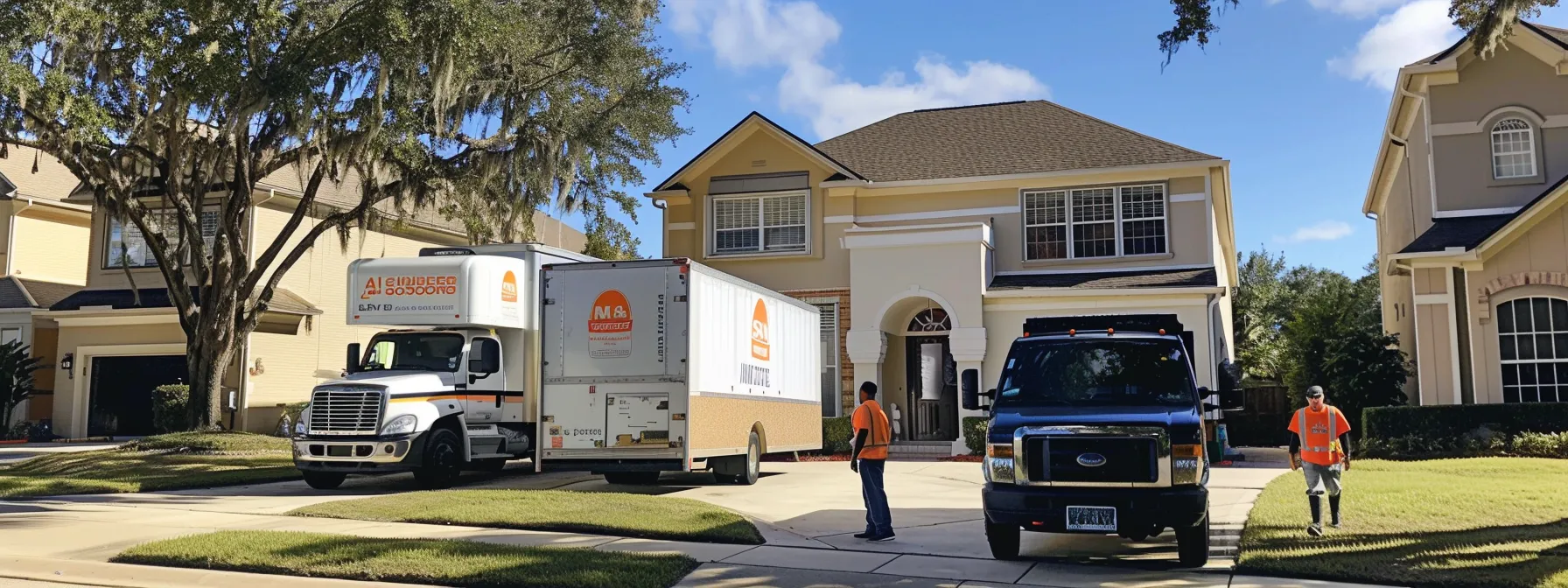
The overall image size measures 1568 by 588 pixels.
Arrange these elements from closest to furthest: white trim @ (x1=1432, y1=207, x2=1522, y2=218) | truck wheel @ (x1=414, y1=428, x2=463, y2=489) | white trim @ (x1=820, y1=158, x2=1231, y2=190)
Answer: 1. truck wheel @ (x1=414, y1=428, x2=463, y2=489)
2. white trim @ (x1=1432, y1=207, x2=1522, y2=218)
3. white trim @ (x1=820, y1=158, x2=1231, y2=190)

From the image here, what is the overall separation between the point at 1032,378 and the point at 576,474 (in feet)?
33.3

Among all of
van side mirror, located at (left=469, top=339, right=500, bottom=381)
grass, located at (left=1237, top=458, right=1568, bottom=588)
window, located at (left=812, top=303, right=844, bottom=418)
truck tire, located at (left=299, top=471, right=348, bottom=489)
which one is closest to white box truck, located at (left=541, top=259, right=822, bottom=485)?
van side mirror, located at (left=469, top=339, right=500, bottom=381)

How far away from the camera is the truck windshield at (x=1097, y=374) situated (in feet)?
33.4

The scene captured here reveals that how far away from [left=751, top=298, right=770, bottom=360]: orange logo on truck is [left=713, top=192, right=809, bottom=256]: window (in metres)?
8.65

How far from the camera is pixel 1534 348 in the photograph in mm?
20531

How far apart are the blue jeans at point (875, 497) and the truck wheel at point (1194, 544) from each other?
2790 mm

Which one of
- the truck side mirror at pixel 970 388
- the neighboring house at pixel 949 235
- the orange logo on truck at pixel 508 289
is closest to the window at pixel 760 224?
the neighboring house at pixel 949 235

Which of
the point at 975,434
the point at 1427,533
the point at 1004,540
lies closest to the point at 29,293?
Result: the point at 975,434

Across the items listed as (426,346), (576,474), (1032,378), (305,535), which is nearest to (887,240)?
(576,474)

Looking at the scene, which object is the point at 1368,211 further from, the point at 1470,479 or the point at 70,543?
the point at 70,543

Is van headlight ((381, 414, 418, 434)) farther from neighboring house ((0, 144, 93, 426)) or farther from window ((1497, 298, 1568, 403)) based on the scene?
neighboring house ((0, 144, 93, 426))

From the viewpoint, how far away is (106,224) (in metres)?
31.4

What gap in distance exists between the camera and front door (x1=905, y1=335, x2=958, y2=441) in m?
25.4

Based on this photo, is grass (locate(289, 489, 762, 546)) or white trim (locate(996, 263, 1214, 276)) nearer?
grass (locate(289, 489, 762, 546))
